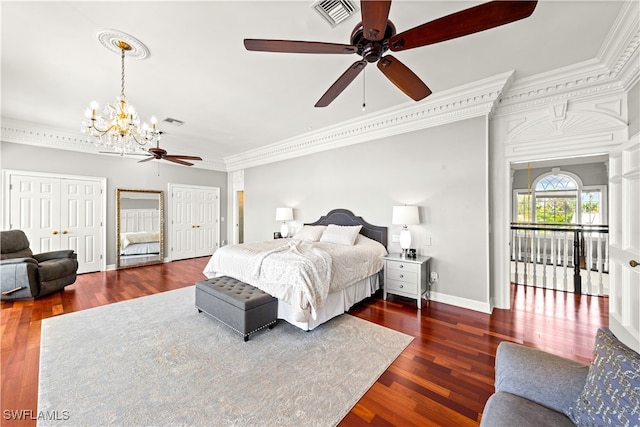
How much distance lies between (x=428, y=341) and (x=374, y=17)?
2.80 metres

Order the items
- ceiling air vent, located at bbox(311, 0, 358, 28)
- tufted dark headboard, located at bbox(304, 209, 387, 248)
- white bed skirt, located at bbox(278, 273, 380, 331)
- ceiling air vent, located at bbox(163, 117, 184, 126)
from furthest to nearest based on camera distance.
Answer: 1. ceiling air vent, located at bbox(163, 117, 184, 126)
2. tufted dark headboard, located at bbox(304, 209, 387, 248)
3. white bed skirt, located at bbox(278, 273, 380, 331)
4. ceiling air vent, located at bbox(311, 0, 358, 28)

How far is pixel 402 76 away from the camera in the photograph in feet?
6.20

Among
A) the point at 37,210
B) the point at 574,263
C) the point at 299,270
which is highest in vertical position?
the point at 37,210

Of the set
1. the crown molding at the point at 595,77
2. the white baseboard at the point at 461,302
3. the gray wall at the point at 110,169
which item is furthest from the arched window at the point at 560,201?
the gray wall at the point at 110,169

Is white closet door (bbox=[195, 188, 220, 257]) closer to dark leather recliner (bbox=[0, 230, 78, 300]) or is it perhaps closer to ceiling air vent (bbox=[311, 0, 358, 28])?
dark leather recliner (bbox=[0, 230, 78, 300])

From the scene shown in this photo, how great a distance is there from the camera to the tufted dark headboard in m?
4.24

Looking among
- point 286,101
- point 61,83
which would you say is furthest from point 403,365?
point 61,83

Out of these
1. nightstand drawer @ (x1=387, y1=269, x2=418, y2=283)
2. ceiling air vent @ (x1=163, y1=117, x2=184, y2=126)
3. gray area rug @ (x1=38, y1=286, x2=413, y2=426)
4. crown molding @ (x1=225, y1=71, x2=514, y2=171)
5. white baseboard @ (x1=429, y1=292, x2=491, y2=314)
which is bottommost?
gray area rug @ (x1=38, y1=286, x2=413, y2=426)

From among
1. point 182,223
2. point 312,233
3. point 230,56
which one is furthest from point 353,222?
point 182,223

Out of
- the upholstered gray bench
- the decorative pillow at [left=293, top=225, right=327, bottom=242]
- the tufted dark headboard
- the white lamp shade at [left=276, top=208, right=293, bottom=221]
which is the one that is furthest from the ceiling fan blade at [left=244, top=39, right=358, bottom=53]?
the white lamp shade at [left=276, top=208, right=293, bottom=221]

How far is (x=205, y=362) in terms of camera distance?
2215mm

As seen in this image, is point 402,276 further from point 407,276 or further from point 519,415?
point 519,415

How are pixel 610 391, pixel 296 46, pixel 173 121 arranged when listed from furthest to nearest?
pixel 173 121, pixel 296 46, pixel 610 391

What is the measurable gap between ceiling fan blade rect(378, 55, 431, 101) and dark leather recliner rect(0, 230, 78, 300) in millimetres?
5390
